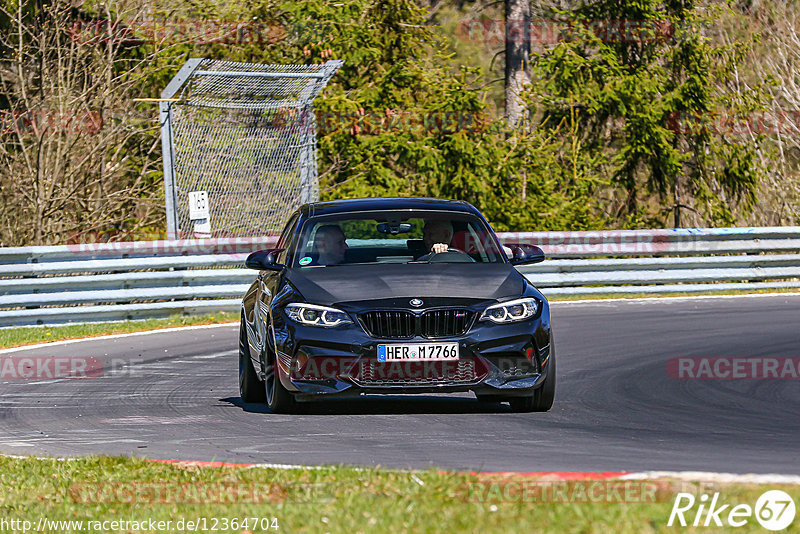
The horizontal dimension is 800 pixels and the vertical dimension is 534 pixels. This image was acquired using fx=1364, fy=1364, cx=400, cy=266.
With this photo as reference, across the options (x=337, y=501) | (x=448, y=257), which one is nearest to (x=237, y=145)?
(x=448, y=257)

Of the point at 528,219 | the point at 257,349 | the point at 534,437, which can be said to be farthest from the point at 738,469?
the point at 528,219

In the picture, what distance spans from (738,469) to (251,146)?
48.0 ft

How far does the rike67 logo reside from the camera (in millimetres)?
5215

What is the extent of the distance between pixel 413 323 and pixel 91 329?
28.3 ft

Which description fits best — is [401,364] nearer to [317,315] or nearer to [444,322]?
[444,322]

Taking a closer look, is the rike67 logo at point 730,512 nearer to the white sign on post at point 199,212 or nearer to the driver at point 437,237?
the driver at point 437,237

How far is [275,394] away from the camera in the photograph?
30.5 feet

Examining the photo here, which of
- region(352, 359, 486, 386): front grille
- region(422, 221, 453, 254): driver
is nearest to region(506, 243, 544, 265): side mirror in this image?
region(422, 221, 453, 254): driver

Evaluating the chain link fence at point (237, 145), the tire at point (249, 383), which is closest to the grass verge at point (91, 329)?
the chain link fence at point (237, 145)

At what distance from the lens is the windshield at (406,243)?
9.89 metres

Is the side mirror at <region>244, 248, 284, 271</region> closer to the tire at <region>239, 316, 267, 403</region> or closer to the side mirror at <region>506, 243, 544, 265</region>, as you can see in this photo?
the tire at <region>239, 316, 267, 403</region>

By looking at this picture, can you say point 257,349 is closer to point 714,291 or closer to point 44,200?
point 44,200

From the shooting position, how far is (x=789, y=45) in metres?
31.8

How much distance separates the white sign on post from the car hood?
9.21 meters
